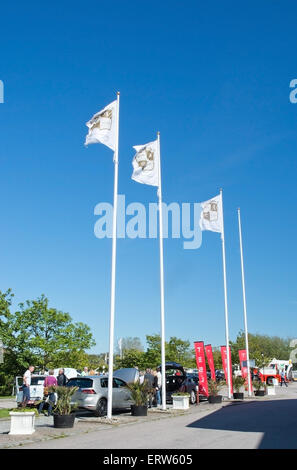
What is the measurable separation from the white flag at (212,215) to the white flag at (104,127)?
871cm

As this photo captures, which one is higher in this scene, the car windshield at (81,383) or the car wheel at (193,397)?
the car windshield at (81,383)

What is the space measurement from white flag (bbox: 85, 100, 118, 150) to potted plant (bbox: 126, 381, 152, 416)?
906 centimetres

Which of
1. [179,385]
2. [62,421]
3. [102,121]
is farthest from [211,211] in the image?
[62,421]

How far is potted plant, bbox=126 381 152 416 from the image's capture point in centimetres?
1688

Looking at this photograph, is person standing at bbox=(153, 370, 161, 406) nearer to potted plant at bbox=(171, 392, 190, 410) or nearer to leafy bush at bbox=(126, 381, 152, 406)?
potted plant at bbox=(171, 392, 190, 410)

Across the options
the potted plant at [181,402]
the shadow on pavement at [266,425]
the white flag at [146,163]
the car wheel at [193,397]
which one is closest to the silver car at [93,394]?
the potted plant at [181,402]

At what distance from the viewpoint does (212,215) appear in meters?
25.0

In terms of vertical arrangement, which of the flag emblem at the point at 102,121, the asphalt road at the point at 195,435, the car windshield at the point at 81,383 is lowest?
the asphalt road at the point at 195,435

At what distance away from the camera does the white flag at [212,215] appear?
81.5ft

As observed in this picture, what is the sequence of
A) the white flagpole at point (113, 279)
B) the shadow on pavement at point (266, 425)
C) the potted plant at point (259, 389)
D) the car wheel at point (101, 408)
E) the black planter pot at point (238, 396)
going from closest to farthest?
the shadow on pavement at point (266, 425)
the white flagpole at point (113, 279)
the car wheel at point (101, 408)
the black planter pot at point (238, 396)
the potted plant at point (259, 389)

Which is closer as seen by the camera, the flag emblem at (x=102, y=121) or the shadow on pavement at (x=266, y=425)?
the shadow on pavement at (x=266, y=425)

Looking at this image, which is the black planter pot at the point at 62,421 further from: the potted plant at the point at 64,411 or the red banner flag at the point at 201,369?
the red banner flag at the point at 201,369

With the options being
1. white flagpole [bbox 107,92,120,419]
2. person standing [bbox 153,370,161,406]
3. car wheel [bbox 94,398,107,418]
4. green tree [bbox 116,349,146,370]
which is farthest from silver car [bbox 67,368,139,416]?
green tree [bbox 116,349,146,370]
